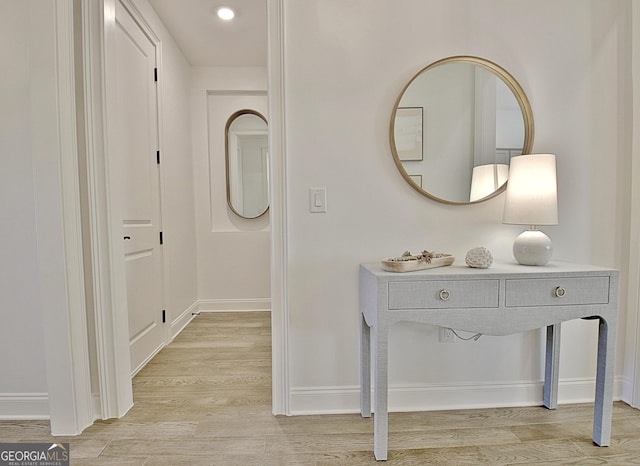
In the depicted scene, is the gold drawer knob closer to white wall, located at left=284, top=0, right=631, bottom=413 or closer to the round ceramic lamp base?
the round ceramic lamp base

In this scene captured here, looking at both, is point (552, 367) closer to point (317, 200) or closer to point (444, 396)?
point (444, 396)

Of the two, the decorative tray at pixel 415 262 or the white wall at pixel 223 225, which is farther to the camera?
the white wall at pixel 223 225

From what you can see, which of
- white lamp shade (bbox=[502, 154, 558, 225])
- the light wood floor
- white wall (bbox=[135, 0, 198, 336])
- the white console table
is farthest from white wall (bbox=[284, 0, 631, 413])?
white wall (bbox=[135, 0, 198, 336])

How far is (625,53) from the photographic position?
1700 millimetres

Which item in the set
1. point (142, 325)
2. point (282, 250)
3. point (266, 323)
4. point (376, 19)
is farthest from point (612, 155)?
point (142, 325)

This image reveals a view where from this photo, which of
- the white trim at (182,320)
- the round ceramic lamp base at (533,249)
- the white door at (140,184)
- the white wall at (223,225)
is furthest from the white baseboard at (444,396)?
the white wall at (223,225)

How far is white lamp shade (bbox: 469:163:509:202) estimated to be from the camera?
1.70 m

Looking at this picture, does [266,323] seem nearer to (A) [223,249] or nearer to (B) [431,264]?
(A) [223,249]

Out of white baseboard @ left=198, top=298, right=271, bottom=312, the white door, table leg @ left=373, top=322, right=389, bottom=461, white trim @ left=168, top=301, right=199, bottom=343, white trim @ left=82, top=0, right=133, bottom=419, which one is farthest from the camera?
white baseboard @ left=198, top=298, right=271, bottom=312

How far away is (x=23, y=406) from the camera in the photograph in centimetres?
166

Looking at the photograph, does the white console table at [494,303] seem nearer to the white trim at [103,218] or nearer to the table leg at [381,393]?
the table leg at [381,393]

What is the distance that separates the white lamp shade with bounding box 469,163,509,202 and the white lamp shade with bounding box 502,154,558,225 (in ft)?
0.63

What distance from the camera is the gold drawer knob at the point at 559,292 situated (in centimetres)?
138

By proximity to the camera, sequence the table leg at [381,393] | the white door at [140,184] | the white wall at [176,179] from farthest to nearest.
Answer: the white wall at [176,179]
the white door at [140,184]
the table leg at [381,393]
